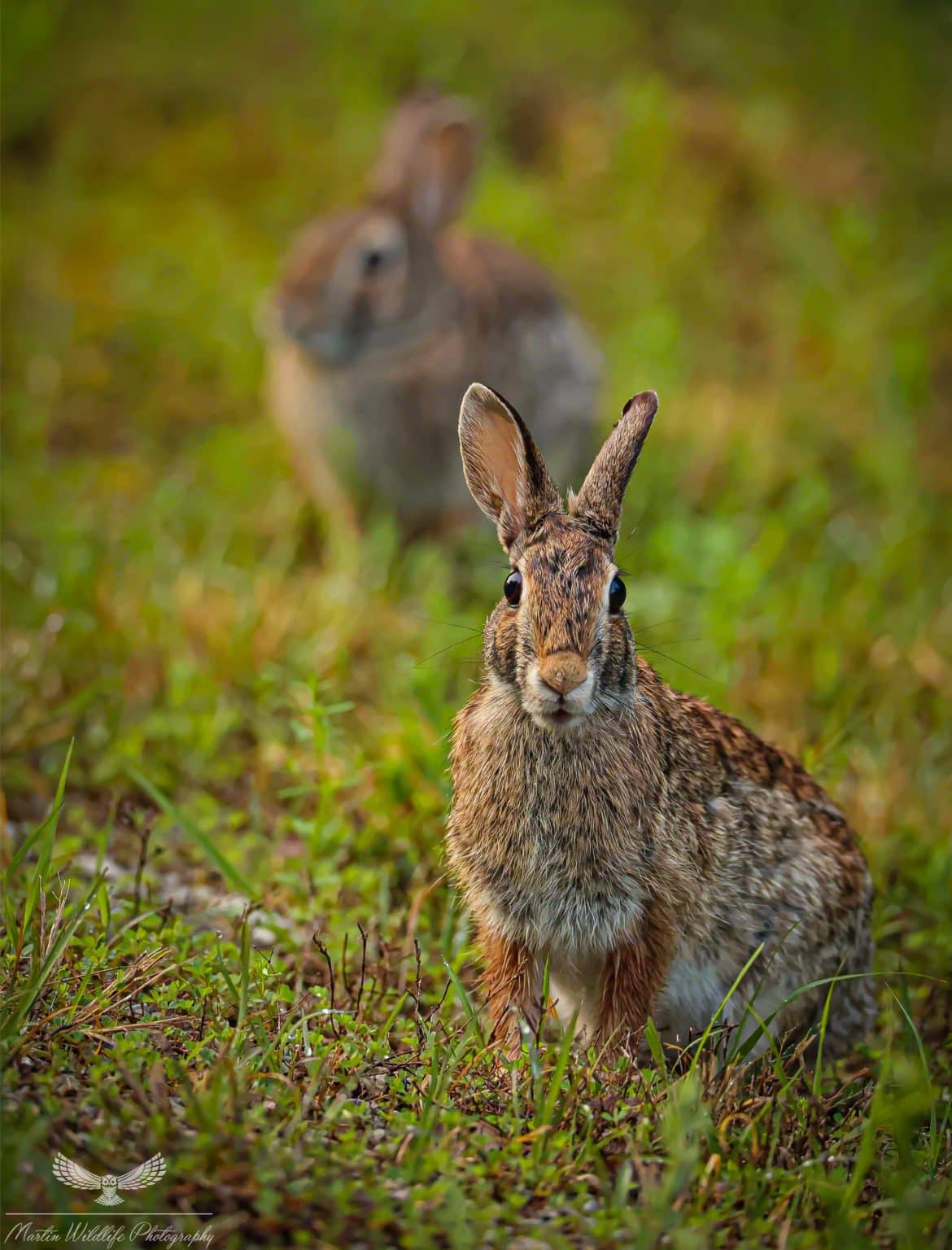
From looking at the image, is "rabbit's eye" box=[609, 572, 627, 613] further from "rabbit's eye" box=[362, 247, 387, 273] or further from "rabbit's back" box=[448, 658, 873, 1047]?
"rabbit's eye" box=[362, 247, 387, 273]

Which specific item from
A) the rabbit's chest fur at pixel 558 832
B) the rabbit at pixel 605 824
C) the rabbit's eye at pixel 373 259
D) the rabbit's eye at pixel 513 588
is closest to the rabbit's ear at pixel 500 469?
the rabbit at pixel 605 824

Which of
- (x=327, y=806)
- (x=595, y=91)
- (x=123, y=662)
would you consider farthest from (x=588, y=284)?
(x=327, y=806)

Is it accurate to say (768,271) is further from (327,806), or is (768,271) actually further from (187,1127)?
(187,1127)

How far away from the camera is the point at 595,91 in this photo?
987 cm

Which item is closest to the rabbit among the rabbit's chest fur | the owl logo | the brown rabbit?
the rabbit's chest fur

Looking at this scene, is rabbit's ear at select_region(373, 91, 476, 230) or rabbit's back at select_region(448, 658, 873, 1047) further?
rabbit's ear at select_region(373, 91, 476, 230)

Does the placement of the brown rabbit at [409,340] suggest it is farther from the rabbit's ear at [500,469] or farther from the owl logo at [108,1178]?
the owl logo at [108,1178]

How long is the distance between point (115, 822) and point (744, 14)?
833cm

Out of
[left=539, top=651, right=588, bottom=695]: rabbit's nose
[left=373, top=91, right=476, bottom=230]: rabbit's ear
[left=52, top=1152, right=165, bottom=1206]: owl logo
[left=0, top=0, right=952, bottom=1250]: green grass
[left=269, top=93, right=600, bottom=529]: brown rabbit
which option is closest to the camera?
[left=52, top=1152, right=165, bottom=1206]: owl logo

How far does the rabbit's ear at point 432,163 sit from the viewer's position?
6902 millimetres

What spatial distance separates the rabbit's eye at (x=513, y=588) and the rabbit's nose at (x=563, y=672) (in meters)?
0.29

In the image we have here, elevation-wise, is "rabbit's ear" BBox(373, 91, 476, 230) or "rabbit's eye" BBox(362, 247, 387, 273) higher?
"rabbit's ear" BBox(373, 91, 476, 230)

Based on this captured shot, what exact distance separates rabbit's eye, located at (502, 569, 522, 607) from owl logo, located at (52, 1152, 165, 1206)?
1.40 meters

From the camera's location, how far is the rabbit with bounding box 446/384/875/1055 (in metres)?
3.04
